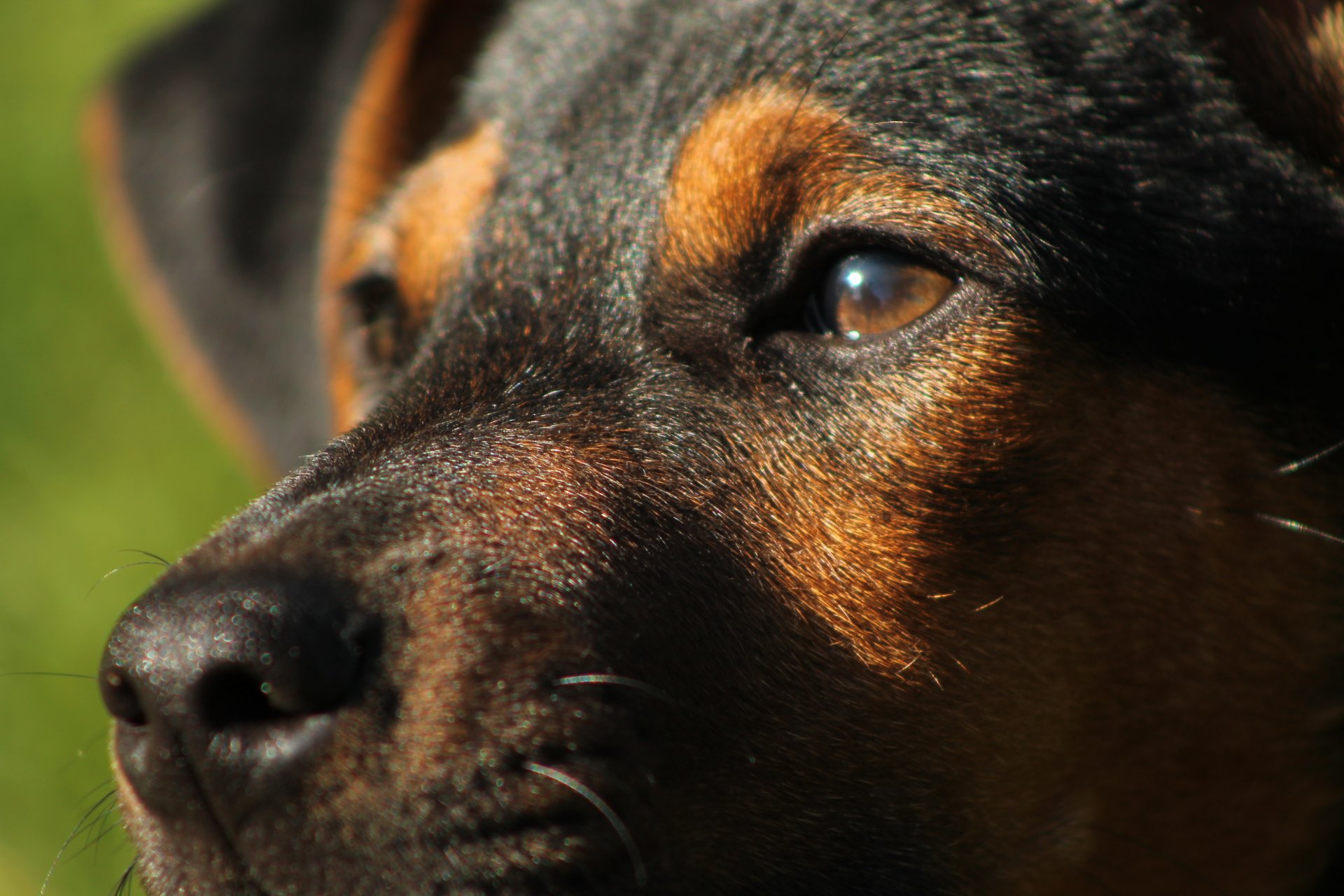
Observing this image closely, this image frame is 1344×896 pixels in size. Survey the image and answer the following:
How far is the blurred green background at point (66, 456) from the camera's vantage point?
17.5ft

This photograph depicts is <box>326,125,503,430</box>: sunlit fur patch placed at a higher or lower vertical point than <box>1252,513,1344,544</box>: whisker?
higher

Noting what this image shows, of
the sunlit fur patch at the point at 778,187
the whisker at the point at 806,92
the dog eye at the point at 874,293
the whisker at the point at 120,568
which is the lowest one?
the whisker at the point at 120,568

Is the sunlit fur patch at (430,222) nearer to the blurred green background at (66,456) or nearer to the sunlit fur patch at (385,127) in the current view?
the sunlit fur patch at (385,127)

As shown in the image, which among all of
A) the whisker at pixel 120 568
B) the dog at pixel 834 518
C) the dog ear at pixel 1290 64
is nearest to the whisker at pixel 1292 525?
the dog at pixel 834 518

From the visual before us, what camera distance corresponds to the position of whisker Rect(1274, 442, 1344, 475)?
2.88m

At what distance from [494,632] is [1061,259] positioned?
1305 millimetres

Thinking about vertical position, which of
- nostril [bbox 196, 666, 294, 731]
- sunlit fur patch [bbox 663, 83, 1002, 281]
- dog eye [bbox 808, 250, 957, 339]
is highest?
sunlit fur patch [bbox 663, 83, 1002, 281]

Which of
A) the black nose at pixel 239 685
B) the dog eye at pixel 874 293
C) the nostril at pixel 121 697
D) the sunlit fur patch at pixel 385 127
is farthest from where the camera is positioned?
the sunlit fur patch at pixel 385 127

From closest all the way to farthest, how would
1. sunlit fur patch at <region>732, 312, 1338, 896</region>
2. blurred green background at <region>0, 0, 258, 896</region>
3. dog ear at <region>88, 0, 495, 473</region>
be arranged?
sunlit fur patch at <region>732, 312, 1338, 896</region> < dog ear at <region>88, 0, 495, 473</region> < blurred green background at <region>0, 0, 258, 896</region>

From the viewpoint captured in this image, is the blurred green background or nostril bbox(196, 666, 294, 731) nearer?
nostril bbox(196, 666, 294, 731)

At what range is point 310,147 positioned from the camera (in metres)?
5.27

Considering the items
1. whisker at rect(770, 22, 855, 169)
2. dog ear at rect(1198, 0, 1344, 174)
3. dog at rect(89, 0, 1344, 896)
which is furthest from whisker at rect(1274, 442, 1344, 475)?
whisker at rect(770, 22, 855, 169)

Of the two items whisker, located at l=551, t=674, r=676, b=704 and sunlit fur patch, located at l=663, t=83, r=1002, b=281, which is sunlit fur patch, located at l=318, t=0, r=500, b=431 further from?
whisker, located at l=551, t=674, r=676, b=704

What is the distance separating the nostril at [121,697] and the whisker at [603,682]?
70 cm
